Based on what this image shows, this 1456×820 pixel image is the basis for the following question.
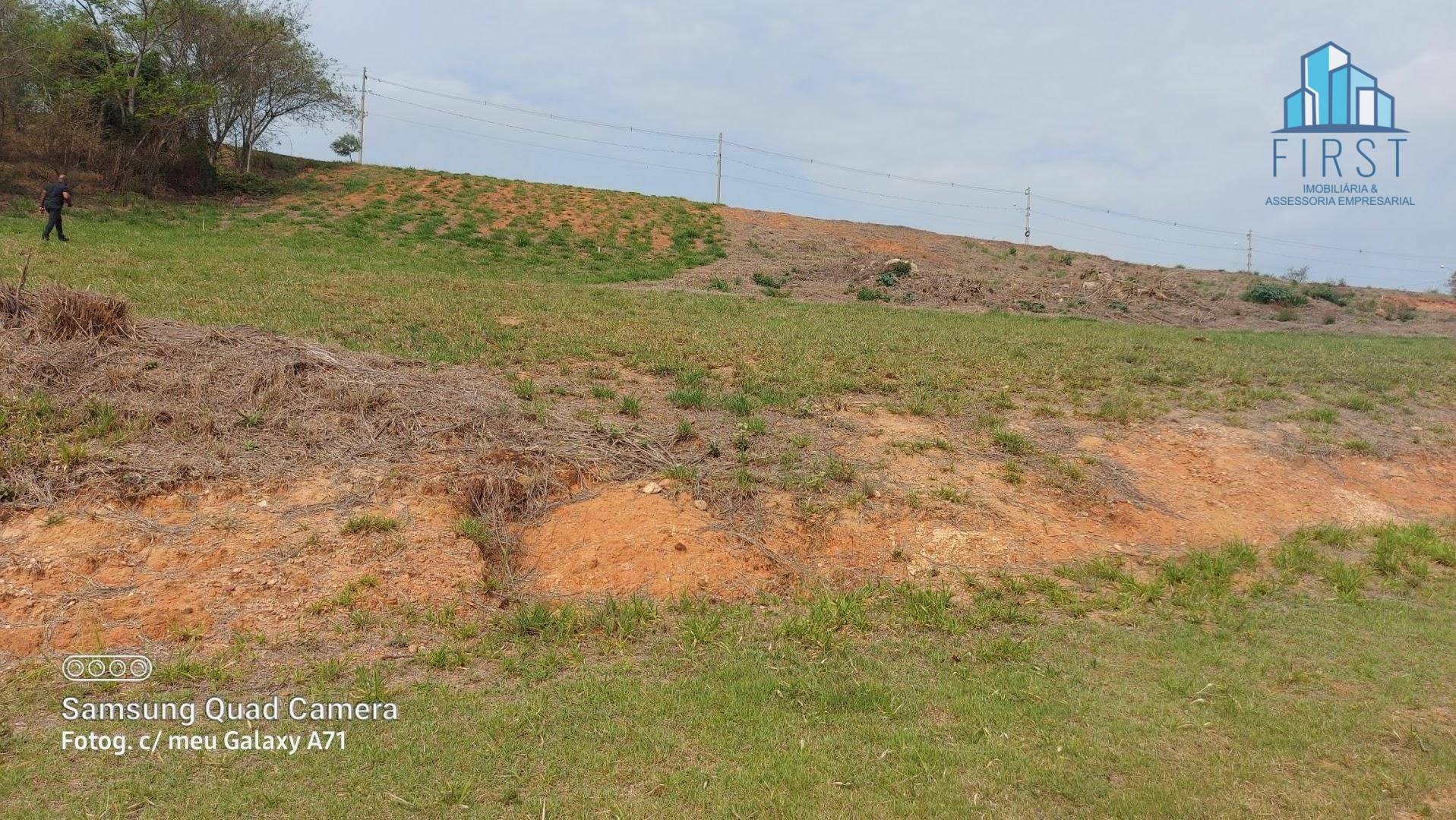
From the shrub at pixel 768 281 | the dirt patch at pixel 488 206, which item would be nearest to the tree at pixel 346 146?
the dirt patch at pixel 488 206

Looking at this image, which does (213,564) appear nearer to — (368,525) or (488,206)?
(368,525)

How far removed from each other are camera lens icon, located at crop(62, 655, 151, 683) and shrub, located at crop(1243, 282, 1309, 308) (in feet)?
78.5

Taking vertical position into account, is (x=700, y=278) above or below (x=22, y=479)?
above

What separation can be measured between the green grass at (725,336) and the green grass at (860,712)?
11.2ft

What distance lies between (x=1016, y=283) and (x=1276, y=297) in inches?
255

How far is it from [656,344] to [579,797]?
739 cm

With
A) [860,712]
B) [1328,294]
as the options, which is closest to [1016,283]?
[1328,294]

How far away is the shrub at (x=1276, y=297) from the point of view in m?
21.2

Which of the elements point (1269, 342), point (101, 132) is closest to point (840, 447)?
point (1269, 342)

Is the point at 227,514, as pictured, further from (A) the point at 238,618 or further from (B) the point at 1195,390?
(B) the point at 1195,390

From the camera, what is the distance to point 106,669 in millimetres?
4055

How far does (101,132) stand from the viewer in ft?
68.8

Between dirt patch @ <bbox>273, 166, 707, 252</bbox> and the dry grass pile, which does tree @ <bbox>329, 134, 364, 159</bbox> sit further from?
the dry grass pile

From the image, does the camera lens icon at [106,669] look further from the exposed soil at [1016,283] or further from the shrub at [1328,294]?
the shrub at [1328,294]
